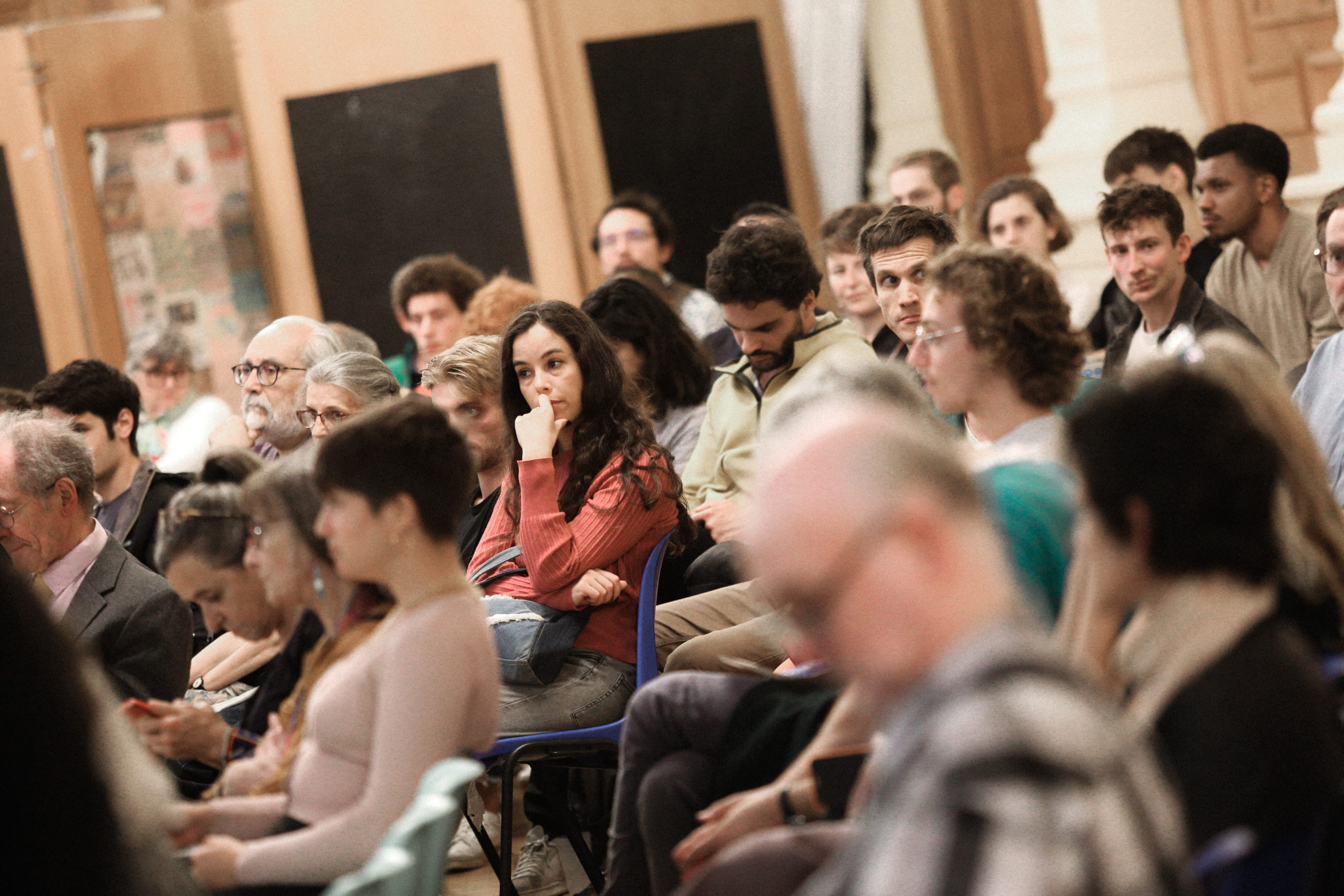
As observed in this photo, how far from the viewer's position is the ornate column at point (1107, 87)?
5242 millimetres

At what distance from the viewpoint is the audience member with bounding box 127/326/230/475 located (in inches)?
206

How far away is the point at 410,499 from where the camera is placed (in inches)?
72.4

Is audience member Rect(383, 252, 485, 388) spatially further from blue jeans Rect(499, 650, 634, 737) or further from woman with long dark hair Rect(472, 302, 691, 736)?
blue jeans Rect(499, 650, 634, 737)

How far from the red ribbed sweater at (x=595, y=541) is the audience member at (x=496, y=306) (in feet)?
4.81

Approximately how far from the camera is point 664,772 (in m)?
2.04

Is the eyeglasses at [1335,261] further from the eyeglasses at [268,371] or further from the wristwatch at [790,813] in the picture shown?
the eyeglasses at [268,371]

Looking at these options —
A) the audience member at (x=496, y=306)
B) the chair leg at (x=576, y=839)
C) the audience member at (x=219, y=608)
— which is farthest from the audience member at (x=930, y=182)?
the audience member at (x=219, y=608)

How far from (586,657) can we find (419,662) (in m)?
1.07

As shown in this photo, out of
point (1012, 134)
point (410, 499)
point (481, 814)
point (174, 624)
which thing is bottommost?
point (481, 814)

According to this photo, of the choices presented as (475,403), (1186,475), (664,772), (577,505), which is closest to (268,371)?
(475,403)

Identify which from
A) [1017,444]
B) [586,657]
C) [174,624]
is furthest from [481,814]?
[1017,444]

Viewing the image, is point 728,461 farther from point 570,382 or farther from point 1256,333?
point 1256,333

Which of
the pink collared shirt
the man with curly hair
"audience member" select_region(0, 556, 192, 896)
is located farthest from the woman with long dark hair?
"audience member" select_region(0, 556, 192, 896)

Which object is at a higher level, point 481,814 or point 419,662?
point 419,662
